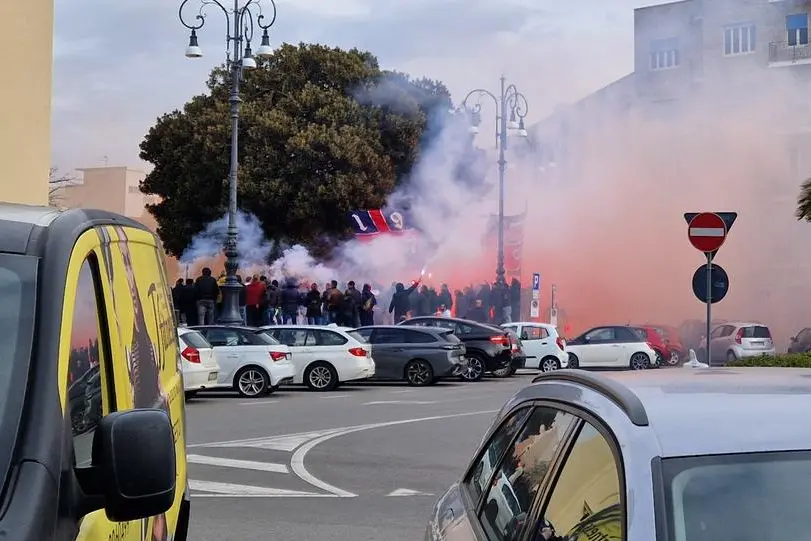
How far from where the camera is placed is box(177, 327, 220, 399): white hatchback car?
58.8ft

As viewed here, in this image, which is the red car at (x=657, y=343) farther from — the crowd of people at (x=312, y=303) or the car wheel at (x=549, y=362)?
the crowd of people at (x=312, y=303)

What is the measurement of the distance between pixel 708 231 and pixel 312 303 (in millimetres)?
17641

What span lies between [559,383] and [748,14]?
40485 mm

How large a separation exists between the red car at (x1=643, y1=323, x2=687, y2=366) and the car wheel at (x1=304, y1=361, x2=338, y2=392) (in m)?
12.2

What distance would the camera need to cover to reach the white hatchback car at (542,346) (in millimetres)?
28625

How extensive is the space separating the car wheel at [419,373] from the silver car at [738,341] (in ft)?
34.5

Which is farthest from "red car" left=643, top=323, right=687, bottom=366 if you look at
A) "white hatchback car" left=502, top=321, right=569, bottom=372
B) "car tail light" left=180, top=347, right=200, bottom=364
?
"car tail light" left=180, top=347, right=200, bottom=364

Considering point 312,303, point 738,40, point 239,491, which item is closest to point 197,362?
point 239,491

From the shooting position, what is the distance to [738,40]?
3828 cm

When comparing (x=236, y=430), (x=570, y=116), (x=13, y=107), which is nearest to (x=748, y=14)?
(x=570, y=116)

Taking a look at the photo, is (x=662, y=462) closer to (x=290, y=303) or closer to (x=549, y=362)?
(x=549, y=362)

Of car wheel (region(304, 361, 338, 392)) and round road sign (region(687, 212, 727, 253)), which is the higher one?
round road sign (region(687, 212, 727, 253))

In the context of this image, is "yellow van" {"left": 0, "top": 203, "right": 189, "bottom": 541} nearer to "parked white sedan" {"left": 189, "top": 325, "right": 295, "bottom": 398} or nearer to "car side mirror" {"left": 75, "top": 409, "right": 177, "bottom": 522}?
"car side mirror" {"left": 75, "top": 409, "right": 177, "bottom": 522}

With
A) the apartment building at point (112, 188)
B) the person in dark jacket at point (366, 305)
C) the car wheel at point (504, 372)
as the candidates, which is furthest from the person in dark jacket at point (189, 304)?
the apartment building at point (112, 188)
